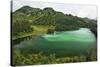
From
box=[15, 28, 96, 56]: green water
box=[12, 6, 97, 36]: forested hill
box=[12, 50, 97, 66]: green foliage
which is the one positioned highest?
box=[12, 6, 97, 36]: forested hill

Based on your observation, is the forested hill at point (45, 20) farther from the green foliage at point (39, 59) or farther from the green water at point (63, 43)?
the green foliage at point (39, 59)

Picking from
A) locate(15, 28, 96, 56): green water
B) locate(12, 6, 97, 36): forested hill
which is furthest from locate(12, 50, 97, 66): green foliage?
locate(12, 6, 97, 36): forested hill

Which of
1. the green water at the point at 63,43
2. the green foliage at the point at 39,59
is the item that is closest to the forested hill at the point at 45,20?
the green water at the point at 63,43

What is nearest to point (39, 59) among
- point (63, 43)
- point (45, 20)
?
point (63, 43)

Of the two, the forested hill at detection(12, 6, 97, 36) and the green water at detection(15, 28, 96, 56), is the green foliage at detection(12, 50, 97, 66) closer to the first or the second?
the green water at detection(15, 28, 96, 56)

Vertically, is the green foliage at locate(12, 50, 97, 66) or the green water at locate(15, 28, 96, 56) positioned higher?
the green water at locate(15, 28, 96, 56)

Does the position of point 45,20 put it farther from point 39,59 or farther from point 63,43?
point 39,59
